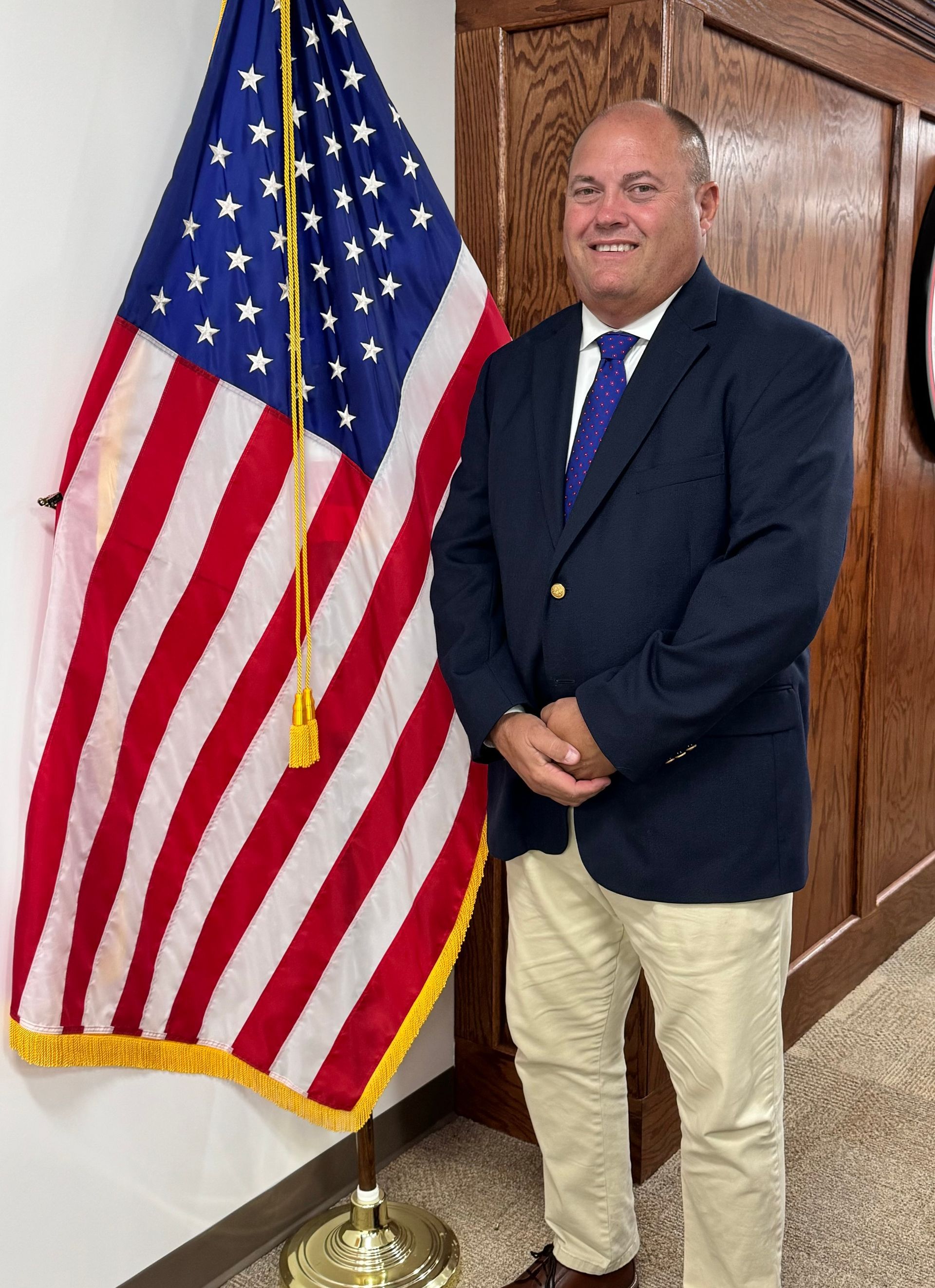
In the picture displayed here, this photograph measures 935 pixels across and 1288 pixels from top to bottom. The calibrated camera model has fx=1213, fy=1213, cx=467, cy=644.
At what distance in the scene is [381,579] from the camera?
1.79 metres

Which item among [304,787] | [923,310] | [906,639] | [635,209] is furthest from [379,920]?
[923,310]

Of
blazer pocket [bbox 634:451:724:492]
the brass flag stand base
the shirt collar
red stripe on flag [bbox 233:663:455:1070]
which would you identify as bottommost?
the brass flag stand base

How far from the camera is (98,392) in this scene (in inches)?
61.6

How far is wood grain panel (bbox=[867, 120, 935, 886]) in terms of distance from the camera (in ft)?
9.39

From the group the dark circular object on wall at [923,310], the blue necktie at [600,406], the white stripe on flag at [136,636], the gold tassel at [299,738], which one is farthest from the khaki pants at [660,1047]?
the dark circular object on wall at [923,310]

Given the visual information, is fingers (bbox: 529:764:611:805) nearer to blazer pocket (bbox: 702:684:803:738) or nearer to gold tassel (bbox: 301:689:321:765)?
blazer pocket (bbox: 702:684:803:738)

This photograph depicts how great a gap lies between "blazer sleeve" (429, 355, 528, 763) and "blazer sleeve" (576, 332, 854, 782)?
21 cm

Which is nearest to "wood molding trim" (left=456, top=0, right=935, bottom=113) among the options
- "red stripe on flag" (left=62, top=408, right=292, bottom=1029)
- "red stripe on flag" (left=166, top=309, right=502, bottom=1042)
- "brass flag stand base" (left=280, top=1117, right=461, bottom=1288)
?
"red stripe on flag" (left=166, top=309, right=502, bottom=1042)

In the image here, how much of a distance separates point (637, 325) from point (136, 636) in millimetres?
798

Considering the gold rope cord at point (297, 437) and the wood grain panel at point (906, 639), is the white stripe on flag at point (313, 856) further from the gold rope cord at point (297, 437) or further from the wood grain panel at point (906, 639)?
the wood grain panel at point (906, 639)

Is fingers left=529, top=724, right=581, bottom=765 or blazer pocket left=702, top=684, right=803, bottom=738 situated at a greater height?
blazer pocket left=702, top=684, right=803, bottom=738

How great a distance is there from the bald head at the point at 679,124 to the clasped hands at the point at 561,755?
0.71 meters

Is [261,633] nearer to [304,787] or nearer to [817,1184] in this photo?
[304,787]

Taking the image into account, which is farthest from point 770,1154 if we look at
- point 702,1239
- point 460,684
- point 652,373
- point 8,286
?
point 8,286
